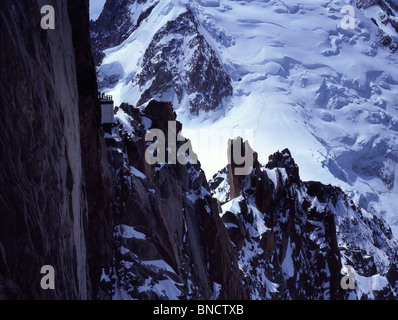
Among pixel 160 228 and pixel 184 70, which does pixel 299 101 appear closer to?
pixel 184 70

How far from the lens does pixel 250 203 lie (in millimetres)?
71812

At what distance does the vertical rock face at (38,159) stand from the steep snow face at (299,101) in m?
121

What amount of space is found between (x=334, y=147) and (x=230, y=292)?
402 feet

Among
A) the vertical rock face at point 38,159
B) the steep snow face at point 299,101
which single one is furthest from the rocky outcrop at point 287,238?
the steep snow face at point 299,101

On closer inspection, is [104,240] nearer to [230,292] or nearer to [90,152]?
[90,152]

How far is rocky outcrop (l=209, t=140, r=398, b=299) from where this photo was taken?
64.6 metres

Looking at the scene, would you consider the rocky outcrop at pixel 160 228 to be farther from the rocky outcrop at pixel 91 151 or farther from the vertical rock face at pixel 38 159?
the vertical rock face at pixel 38 159

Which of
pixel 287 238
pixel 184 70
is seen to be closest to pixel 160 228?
pixel 287 238

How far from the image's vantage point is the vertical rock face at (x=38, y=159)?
16.3 m

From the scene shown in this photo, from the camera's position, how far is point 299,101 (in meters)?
176

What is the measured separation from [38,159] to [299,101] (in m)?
161

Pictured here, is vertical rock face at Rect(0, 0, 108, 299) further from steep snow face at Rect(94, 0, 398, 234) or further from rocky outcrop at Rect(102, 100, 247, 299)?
steep snow face at Rect(94, 0, 398, 234)

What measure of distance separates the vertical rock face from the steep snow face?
120899 millimetres

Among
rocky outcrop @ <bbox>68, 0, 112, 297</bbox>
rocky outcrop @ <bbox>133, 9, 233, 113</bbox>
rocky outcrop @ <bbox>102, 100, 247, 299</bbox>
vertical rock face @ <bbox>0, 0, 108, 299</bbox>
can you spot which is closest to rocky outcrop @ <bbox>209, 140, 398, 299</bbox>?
rocky outcrop @ <bbox>102, 100, 247, 299</bbox>
